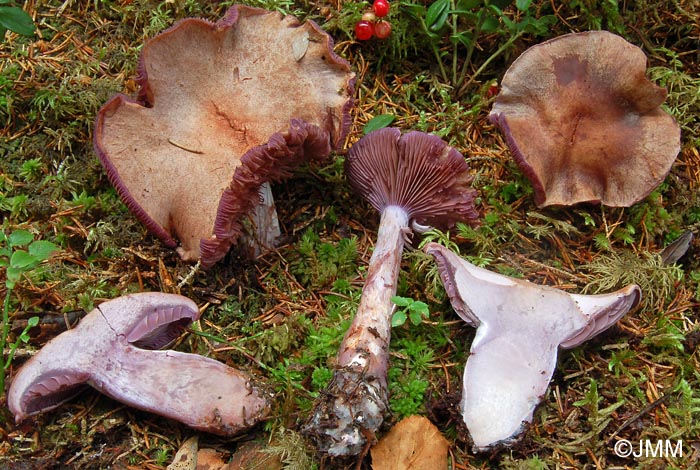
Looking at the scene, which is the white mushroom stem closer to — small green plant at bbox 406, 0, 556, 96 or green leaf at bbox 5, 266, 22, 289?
small green plant at bbox 406, 0, 556, 96

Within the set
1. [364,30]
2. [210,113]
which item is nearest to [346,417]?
[210,113]

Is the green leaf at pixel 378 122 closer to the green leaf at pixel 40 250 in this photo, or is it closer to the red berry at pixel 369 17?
the red berry at pixel 369 17

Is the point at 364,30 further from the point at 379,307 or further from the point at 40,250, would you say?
the point at 40,250

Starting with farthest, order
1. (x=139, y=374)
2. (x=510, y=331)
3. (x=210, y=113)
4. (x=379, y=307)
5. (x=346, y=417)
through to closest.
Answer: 1. (x=210, y=113)
2. (x=379, y=307)
3. (x=510, y=331)
4. (x=139, y=374)
5. (x=346, y=417)

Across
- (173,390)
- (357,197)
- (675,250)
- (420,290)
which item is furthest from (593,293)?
(173,390)

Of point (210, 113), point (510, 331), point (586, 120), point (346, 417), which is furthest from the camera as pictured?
point (586, 120)
